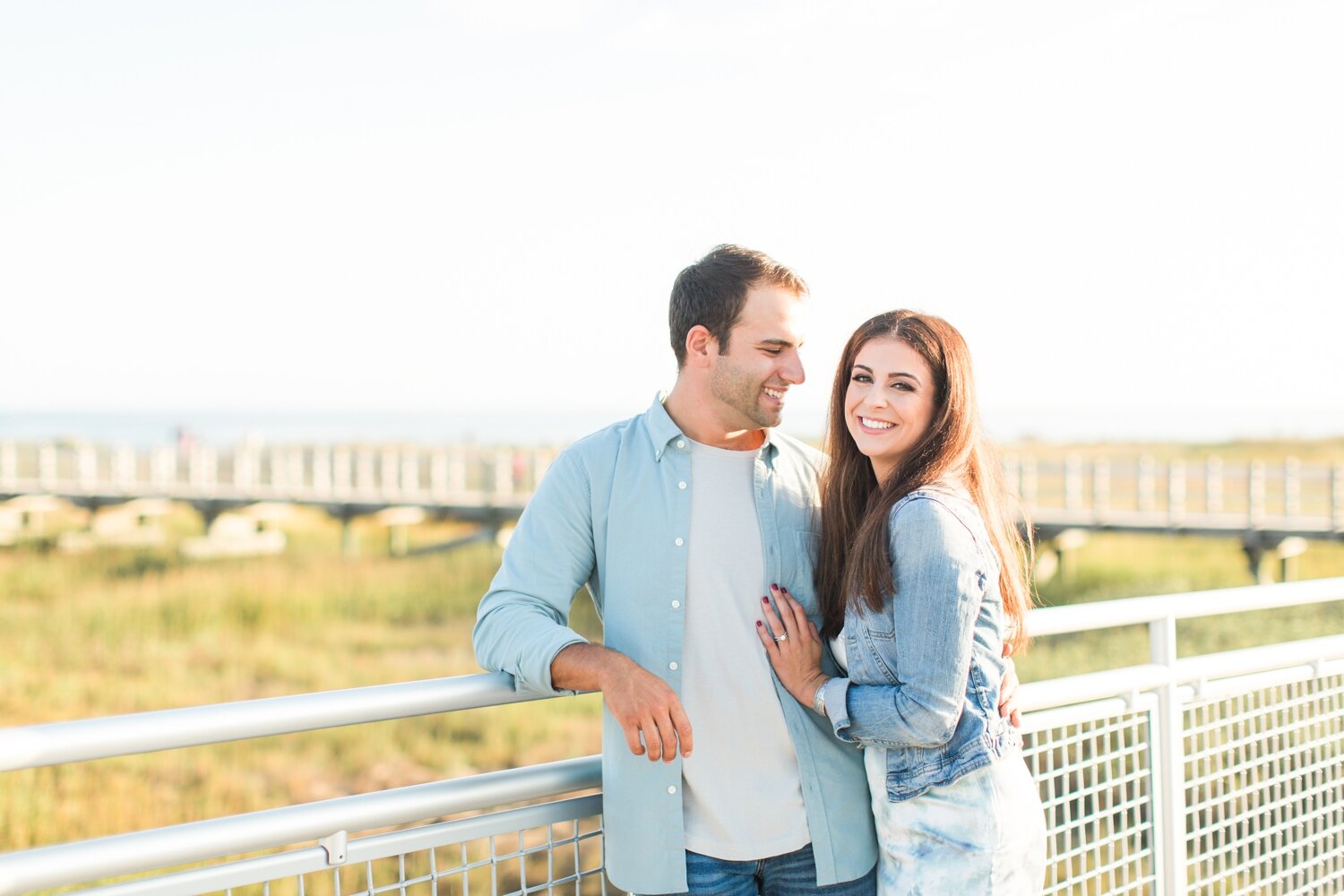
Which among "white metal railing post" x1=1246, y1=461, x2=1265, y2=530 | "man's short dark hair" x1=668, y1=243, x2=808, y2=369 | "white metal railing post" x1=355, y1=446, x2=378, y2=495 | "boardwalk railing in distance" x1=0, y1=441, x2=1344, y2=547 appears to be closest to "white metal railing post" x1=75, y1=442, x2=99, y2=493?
"boardwalk railing in distance" x1=0, y1=441, x2=1344, y2=547

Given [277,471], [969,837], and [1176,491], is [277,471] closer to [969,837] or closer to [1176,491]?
[1176,491]

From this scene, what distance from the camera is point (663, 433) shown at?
2.36m

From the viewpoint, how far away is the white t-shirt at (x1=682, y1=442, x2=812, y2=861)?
2.14 m

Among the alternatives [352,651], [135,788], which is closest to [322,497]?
[352,651]

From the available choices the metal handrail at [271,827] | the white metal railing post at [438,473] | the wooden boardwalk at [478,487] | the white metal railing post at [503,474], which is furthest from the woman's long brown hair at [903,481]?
the white metal railing post at [438,473]

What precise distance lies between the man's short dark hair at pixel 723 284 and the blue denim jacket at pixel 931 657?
1.88 feet

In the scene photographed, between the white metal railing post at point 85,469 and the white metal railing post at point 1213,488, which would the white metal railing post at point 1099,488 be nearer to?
the white metal railing post at point 1213,488

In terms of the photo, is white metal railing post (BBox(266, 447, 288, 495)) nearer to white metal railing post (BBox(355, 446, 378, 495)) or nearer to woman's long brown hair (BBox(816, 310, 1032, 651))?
white metal railing post (BBox(355, 446, 378, 495))

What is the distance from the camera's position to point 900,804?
6.94ft

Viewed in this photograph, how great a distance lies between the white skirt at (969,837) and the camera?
204 cm

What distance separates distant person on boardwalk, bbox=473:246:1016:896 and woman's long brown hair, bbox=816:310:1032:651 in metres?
0.08

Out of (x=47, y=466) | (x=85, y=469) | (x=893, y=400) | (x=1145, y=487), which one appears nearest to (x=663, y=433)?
(x=893, y=400)

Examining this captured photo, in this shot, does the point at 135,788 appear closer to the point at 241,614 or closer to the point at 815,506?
the point at 815,506

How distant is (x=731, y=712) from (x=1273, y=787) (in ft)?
5.63
